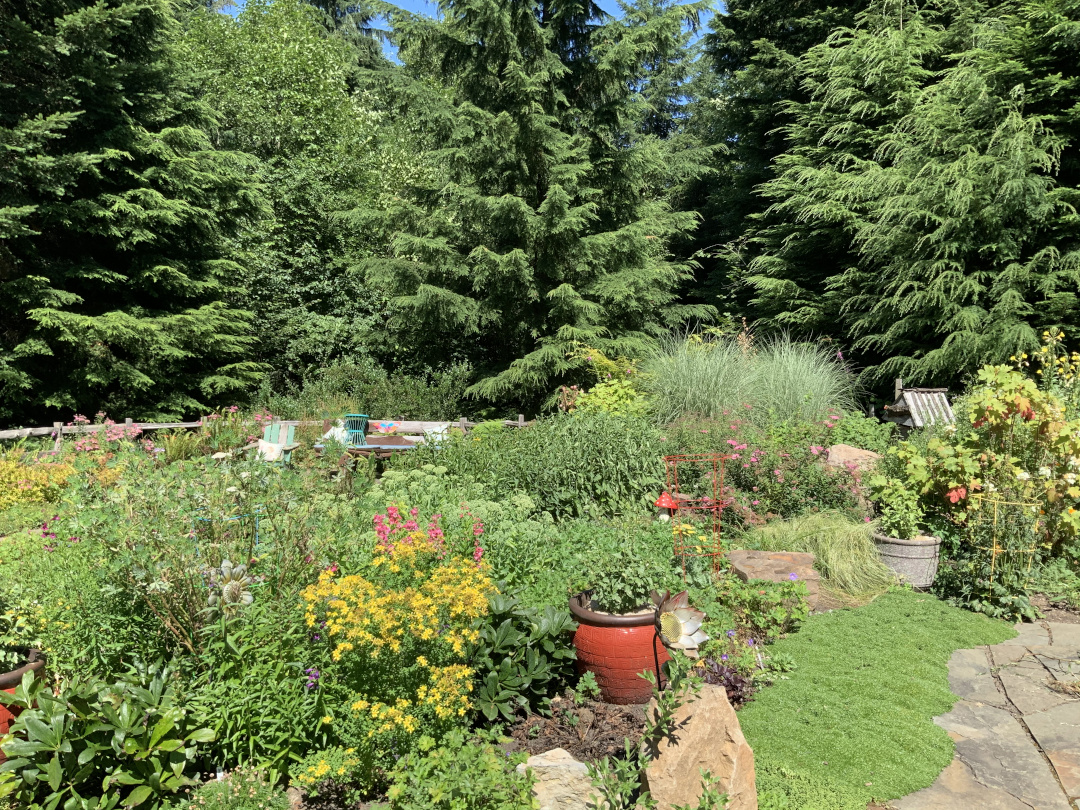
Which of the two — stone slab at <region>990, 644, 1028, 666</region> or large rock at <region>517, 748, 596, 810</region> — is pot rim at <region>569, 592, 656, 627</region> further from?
stone slab at <region>990, 644, 1028, 666</region>

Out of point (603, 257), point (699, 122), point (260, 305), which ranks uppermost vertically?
point (699, 122)

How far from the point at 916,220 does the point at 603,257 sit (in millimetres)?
4645

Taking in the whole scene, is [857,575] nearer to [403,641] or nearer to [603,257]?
[403,641]

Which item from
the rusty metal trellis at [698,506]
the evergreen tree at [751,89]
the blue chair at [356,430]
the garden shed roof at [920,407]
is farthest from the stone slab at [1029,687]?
the evergreen tree at [751,89]

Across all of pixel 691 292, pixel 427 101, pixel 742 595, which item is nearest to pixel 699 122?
pixel 691 292

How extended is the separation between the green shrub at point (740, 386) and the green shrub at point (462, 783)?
5912mm

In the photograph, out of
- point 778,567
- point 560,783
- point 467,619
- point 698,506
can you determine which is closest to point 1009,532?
point 778,567

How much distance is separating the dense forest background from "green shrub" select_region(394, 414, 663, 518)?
4336 mm

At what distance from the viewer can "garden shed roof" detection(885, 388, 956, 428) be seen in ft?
24.3

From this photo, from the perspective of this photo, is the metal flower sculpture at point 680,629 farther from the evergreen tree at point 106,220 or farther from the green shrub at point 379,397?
the evergreen tree at point 106,220

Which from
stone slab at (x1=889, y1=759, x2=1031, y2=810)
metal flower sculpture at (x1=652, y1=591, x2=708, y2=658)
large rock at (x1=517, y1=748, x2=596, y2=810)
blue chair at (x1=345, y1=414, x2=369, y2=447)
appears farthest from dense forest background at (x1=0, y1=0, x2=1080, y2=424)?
large rock at (x1=517, y1=748, x2=596, y2=810)

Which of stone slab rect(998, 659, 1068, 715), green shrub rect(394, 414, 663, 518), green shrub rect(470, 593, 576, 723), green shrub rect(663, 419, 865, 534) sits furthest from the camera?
green shrub rect(663, 419, 865, 534)

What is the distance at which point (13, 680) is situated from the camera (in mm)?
2586

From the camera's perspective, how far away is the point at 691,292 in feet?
49.9
